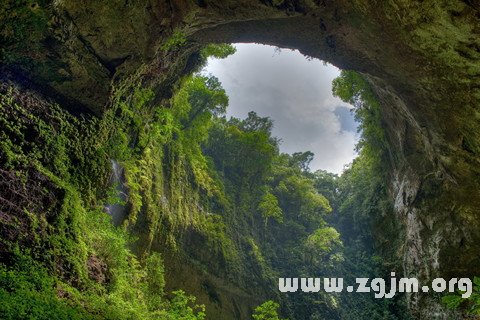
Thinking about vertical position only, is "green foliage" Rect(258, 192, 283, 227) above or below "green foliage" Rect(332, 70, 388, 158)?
below

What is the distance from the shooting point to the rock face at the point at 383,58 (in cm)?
883

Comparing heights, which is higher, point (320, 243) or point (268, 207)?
point (268, 207)

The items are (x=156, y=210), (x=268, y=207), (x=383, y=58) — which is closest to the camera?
(x=383, y=58)

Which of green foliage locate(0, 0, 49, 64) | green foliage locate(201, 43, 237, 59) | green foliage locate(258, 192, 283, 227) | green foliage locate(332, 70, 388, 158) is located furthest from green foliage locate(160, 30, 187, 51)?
green foliage locate(258, 192, 283, 227)

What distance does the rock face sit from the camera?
29.0 feet

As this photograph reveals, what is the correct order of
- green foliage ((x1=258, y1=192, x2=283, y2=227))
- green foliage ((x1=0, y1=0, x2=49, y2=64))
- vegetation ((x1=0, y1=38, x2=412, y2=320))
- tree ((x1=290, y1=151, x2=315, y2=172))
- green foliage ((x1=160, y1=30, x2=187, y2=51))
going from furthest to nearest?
tree ((x1=290, y1=151, x2=315, y2=172)) → green foliage ((x1=258, y1=192, x2=283, y2=227)) → green foliage ((x1=160, y1=30, x2=187, y2=51)) → green foliage ((x1=0, y1=0, x2=49, y2=64)) → vegetation ((x1=0, y1=38, x2=412, y2=320))

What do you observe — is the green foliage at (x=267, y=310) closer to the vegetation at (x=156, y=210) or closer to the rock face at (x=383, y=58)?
the vegetation at (x=156, y=210)

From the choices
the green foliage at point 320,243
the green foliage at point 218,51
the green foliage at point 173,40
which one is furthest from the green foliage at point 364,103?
the green foliage at point 320,243

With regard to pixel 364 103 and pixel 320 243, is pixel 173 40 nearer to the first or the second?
pixel 364 103

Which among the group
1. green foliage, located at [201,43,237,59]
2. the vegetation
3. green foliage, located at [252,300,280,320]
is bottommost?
green foliage, located at [252,300,280,320]

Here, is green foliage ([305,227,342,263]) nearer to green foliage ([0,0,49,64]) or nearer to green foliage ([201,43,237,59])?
green foliage ([201,43,237,59])

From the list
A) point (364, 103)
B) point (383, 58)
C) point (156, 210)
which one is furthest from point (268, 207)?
point (383, 58)

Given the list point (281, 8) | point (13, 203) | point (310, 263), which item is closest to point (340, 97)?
point (281, 8)

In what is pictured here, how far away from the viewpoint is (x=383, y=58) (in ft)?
36.6
